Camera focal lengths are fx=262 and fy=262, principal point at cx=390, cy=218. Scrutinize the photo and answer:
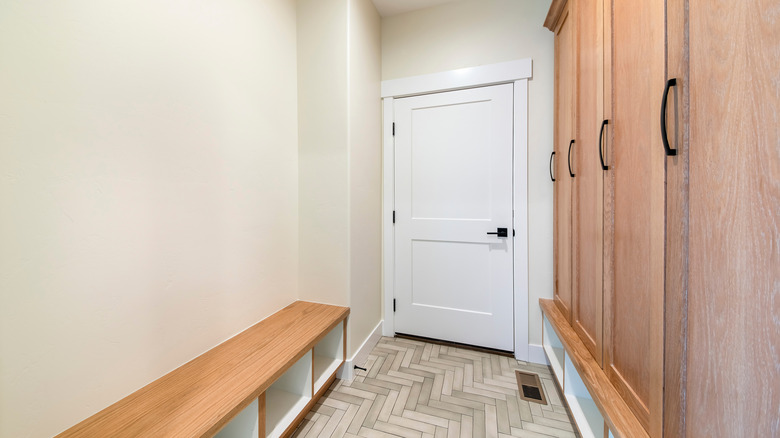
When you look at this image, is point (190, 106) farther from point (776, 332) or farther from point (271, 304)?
point (776, 332)

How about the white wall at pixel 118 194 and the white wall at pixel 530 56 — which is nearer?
the white wall at pixel 118 194

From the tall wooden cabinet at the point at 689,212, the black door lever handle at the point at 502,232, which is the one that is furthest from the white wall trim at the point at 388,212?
the tall wooden cabinet at the point at 689,212

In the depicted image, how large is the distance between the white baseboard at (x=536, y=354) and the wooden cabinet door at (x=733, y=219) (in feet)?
4.48

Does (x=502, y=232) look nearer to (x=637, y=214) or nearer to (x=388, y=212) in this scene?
(x=388, y=212)

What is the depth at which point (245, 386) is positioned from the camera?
3.28 feet

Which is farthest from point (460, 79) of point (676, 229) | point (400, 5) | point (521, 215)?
point (676, 229)

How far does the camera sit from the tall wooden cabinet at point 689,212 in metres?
0.47

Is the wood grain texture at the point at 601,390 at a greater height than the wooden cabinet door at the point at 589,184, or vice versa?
the wooden cabinet door at the point at 589,184

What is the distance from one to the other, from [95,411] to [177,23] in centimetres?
144

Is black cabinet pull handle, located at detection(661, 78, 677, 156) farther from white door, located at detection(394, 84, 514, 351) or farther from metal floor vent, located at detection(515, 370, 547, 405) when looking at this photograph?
metal floor vent, located at detection(515, 370, 547, 405)

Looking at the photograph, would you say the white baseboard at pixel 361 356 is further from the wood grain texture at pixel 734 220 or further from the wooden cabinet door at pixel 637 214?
the wood grain texture at pixel 734 220

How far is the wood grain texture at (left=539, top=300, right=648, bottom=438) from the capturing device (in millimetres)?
810

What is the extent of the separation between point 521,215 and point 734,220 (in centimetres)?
142

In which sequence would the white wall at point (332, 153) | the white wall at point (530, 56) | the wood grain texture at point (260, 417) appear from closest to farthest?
the wood grain texture at point (260, 417)
the white wall at point (332, 153)
the white wall at point (530, 56)
